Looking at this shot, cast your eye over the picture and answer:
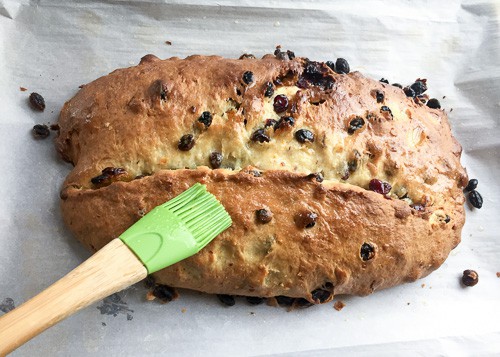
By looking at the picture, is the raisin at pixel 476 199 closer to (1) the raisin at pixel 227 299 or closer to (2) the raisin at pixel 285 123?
(2) the raisin at pixel 285 123

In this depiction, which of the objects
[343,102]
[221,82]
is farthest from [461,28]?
[221,82]

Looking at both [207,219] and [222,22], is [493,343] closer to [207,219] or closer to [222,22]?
[207,219]

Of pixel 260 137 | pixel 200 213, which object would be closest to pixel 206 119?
pixel 260 137

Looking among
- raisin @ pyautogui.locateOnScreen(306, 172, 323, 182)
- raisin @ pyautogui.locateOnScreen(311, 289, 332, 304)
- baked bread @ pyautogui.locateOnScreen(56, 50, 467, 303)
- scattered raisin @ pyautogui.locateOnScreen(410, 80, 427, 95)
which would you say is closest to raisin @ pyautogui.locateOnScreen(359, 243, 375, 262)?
baked bread @ pyautogui.locateOnScreen(56, 50, 467, 303)

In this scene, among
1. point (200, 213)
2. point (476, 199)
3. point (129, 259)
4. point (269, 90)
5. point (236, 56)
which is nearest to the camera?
point (129, 259)

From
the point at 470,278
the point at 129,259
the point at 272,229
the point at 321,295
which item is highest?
the point at 129,259

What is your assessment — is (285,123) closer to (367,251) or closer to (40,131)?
(367,251)

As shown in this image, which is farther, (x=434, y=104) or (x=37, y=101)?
(x=434, y=104)
